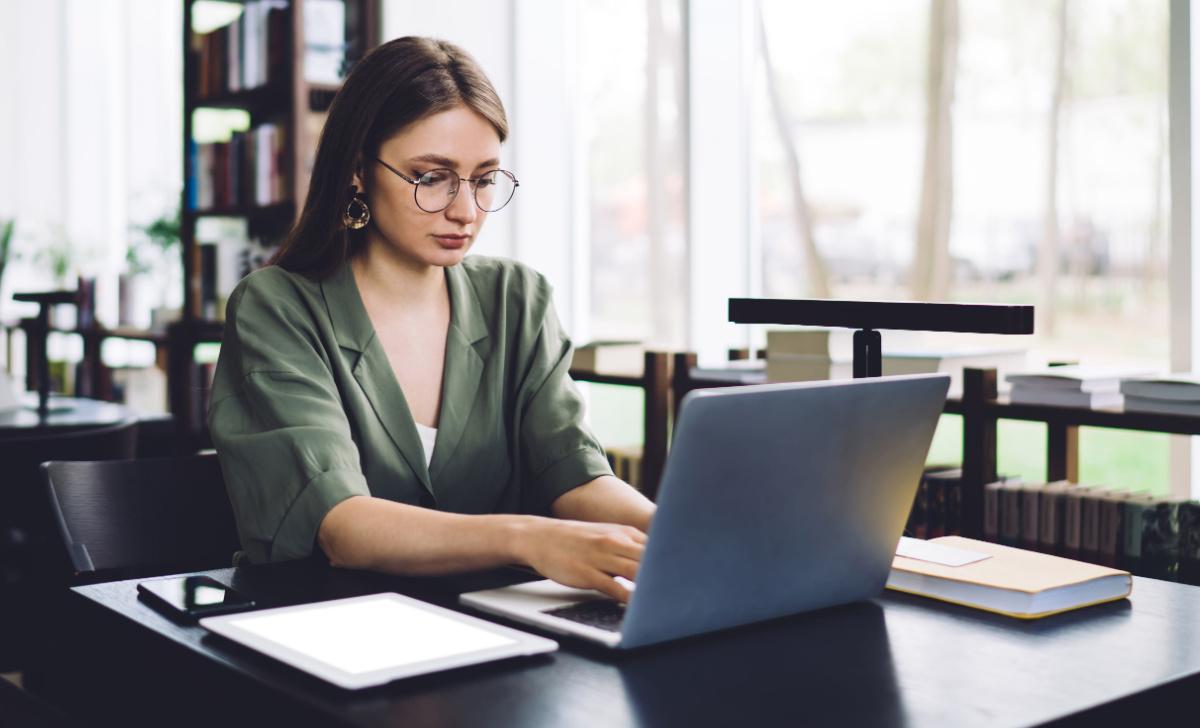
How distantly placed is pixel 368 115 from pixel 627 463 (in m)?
1.66

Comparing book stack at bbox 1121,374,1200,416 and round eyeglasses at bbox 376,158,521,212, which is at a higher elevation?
round eyeglasses at bbox 376,158,521,212

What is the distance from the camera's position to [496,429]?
1824 millimetres

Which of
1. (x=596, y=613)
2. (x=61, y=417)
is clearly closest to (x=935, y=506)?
(x=596, y=613)

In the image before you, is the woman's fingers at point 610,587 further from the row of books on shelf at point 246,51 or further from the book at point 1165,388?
the row of books on shelf at point 246,51

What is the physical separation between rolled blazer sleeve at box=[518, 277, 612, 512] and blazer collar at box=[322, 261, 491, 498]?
9cm

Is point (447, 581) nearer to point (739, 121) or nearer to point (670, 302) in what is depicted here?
point (739, 121)

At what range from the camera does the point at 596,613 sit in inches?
45.2

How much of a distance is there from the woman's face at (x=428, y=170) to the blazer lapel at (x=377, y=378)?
4.8 inches

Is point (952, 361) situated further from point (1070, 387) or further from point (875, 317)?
point (875, 317)

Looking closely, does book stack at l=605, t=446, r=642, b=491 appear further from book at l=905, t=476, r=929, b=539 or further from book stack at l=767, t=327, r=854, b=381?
book at l=905, t=476, r=929, b=539

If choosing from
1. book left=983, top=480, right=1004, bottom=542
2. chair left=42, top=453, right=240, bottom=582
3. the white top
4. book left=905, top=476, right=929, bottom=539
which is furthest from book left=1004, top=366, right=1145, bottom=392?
chair left=42, top=453, right=240, bottom=582

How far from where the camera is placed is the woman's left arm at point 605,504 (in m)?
1.65

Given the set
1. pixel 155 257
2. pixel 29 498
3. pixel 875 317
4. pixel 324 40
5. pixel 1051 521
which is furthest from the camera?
pixel 155 257

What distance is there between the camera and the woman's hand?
1.17m
